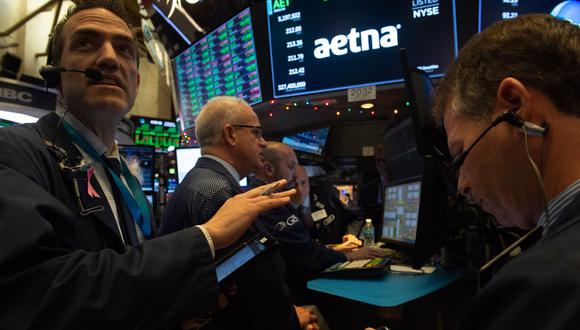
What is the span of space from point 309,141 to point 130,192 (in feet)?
14.1

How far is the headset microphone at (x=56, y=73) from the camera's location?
3.77 feet

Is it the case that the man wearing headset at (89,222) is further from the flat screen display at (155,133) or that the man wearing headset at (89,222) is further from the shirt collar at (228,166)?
the flat screen display at (155,133)

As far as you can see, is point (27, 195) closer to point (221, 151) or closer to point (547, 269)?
point (547, 269)

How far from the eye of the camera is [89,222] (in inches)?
38.0

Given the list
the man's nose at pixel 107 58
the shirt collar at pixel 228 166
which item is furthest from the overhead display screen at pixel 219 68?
the man's nose at pixel 107 58

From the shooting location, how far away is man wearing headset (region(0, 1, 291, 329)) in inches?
27.6

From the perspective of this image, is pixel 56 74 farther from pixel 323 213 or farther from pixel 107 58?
pixel 323 213

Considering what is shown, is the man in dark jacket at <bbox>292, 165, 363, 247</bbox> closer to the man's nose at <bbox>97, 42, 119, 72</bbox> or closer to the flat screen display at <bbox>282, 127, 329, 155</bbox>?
the flat screen display at <bbox>282, 127, 329, 155</bbox>

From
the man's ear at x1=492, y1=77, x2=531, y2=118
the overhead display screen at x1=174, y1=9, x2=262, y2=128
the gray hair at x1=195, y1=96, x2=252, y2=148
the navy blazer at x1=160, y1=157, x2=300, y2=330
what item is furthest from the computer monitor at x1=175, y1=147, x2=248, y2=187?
the man's ear at x1=492, y1=77, x2=531, y2=118

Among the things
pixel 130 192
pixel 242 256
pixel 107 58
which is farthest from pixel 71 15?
pixel 242 256

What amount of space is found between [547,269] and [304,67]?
2.93 metres

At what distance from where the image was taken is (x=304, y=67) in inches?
127

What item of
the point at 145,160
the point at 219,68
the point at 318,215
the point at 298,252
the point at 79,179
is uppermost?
the point at 219,68

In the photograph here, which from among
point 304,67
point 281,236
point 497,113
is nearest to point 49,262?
point 497,113
